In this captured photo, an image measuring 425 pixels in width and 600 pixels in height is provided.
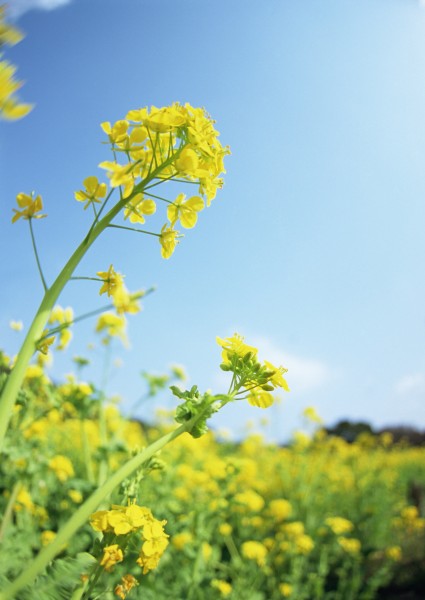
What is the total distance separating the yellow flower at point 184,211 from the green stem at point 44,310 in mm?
144

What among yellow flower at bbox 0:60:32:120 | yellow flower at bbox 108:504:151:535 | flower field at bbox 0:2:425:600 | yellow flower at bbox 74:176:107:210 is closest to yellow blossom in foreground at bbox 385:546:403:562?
flower field at bbox 0:2:425:600

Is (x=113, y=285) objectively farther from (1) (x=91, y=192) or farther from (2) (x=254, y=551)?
(2) (x=254, y=551)

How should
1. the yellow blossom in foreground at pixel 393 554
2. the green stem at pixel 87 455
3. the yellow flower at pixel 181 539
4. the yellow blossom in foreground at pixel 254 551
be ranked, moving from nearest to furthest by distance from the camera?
the green stem at pixel 87 455, the yellow flower at pixel 181 539, the yellow blossom in foreground at pixel 254 551, the yellow blossom in foreground at pixel 393 554

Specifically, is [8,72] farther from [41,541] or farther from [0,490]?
[0,490]

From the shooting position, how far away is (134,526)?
4.57ft

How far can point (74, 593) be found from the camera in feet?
4.31

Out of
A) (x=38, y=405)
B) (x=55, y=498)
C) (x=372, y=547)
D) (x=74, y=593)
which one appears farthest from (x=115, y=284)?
(x=372, y=547)

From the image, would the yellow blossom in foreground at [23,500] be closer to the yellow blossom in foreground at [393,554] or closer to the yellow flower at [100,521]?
the yellow flower at [100,521]

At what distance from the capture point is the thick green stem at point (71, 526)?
99cm

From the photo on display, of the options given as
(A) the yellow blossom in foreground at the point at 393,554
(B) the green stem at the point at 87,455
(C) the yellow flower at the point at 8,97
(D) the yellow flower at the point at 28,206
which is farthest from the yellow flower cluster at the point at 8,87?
(A) the yellow blossom in foreground at the point at 393,554

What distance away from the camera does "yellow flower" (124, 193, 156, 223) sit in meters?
1.41

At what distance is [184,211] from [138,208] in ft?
0.48

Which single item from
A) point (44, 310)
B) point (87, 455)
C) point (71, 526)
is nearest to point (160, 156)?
point (44, 310)

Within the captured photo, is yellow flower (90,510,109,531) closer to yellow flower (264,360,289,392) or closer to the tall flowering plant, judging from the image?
the tall flowering plant
